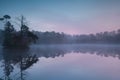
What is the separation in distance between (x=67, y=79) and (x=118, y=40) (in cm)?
7367

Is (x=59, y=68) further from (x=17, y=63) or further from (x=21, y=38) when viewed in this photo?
(x=21, y=38)

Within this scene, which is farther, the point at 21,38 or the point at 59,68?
the point at 21,38

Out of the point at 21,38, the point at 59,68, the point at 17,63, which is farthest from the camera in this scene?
the point at 21,38

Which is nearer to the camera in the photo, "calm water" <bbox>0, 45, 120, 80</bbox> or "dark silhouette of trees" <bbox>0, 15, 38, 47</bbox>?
"calm water" <bbox>0, 45, 120, 80</bbox>

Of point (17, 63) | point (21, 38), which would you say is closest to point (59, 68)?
point (17, 63)

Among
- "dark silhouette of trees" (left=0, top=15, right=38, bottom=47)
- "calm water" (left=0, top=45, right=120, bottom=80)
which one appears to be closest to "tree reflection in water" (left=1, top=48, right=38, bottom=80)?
"calm water" (left=0, top=45, right=120, bottom=80)

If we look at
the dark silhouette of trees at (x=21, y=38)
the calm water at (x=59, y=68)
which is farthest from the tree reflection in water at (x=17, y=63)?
the dark silhouette of trees at (x=21, y=38)

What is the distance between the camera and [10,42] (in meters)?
31.1

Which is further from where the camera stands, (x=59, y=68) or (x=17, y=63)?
(x=17, y=63)

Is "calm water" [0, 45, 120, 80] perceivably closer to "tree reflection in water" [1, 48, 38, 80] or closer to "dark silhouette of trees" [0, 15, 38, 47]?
"tree reflection in water" [1, 48, 38, 80]

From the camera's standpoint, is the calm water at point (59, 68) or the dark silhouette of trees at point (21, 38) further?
the dark silhouette of trees at point (21, 38)

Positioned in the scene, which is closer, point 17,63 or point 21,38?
point 17,63

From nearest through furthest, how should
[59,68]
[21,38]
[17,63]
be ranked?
[59,68] < [17,63] < [21,38]

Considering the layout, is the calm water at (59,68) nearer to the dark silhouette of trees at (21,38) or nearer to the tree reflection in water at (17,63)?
the tree reflection in water at (17,63)
